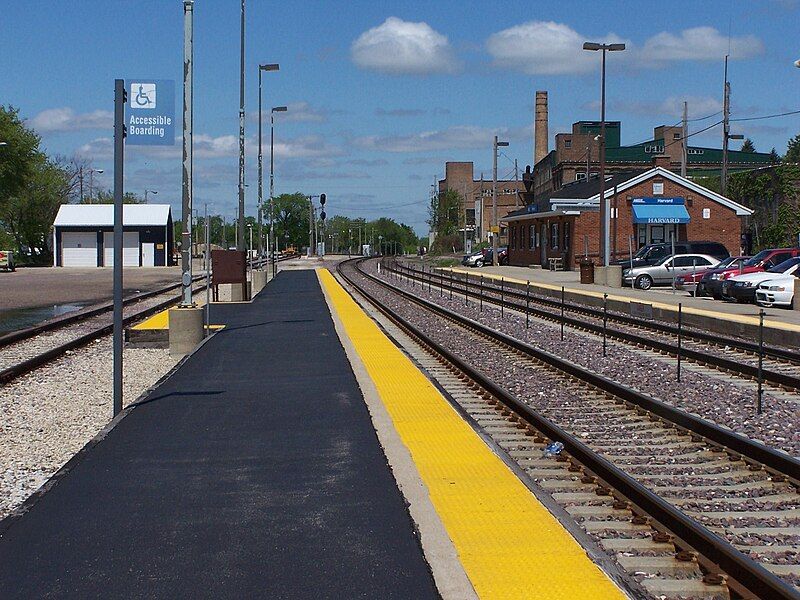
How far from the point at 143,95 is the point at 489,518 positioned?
741 centimetres

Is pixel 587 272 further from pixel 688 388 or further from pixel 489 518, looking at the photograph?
pixel 489 518

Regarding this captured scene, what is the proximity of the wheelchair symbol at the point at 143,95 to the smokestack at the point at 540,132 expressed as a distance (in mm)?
111803

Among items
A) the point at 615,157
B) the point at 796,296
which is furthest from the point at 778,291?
the point at 615,157

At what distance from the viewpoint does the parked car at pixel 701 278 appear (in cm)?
3469

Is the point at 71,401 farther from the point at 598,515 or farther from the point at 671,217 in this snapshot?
the point at 671,217

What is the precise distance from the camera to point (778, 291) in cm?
2844

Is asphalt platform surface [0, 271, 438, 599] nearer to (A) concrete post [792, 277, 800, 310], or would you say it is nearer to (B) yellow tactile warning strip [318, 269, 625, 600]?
(B) yellow tactile warning strip [318, 269, 625, 600]

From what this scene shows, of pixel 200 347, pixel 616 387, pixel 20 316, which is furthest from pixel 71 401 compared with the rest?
pixel 20 316

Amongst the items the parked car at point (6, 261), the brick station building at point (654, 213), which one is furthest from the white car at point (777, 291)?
the parked car at point (6, 261)

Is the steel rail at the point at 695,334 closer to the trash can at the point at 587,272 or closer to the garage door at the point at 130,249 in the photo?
the trash can at the point at 587,272

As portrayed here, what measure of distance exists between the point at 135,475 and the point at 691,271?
3474 centimetres

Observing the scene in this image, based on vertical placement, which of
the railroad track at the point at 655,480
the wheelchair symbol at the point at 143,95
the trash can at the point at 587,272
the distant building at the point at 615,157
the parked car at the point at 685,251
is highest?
the distant building at the point at 615,157

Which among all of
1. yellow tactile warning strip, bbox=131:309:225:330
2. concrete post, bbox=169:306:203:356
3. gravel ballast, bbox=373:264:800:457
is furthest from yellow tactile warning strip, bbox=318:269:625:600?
yellow tactile warning strip, bbox=131:309:225:330

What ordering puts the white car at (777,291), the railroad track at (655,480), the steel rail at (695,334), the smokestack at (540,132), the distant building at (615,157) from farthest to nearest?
the smokestack at (540,132) → the distant building at (615,157) → the white car at (777,291) → the steel rail at (695,334) → the railroad track at (655,480)
